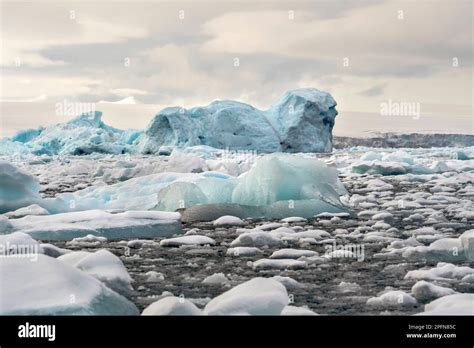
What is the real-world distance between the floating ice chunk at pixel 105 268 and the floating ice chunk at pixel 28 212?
152 inches

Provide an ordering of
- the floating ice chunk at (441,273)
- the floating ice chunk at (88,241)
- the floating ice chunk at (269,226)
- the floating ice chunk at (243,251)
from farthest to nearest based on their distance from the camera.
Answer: the floating ice chunk at (269,226) → the floating ice chunk at (88,241) → the floating ice chunk at (243,251) → the floating ice chunk at (441,273)

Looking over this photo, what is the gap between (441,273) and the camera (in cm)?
501

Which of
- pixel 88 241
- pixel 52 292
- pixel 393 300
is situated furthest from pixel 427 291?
pixel 88 241

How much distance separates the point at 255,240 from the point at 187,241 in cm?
75

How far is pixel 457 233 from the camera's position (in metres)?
7.24

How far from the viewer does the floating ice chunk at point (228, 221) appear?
8.11 metres

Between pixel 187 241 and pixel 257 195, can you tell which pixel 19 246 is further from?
pixel 257 195

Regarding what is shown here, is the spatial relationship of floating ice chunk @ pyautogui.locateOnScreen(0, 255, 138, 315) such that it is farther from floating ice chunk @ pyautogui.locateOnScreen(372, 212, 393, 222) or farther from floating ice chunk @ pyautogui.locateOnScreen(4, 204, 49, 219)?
floating ice chunk @ pyautogui.locateOnScreen(372, 212, 393, 222)

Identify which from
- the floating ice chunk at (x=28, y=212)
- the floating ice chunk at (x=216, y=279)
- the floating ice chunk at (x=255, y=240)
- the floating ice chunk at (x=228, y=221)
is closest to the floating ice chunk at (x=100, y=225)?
the floating ice chunk at (x=228, y=221)

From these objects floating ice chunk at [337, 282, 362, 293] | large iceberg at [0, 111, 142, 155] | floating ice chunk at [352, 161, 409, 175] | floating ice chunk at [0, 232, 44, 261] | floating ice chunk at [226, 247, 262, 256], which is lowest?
floating ice chunk at [337, 282, 362, 293]

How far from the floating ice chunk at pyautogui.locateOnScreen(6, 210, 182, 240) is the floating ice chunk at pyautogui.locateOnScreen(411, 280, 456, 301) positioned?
3462 millimetres

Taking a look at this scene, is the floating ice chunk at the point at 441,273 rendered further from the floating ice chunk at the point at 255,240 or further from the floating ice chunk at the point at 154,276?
the floating ice chunk at the point at 154,276

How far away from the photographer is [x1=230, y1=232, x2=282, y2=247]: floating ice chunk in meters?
6.34

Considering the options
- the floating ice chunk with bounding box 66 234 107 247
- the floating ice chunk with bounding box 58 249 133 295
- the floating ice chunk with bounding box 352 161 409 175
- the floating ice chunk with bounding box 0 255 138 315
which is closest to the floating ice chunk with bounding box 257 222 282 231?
the floating ice chunk with bounding box 66 234 107 247
